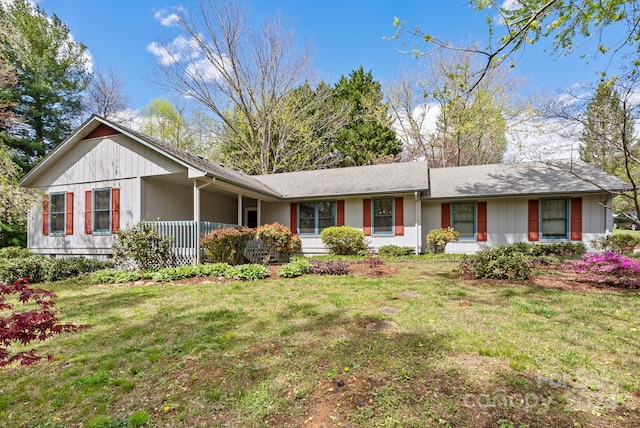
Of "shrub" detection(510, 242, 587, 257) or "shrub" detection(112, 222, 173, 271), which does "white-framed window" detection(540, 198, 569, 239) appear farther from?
"shrub" detection(112, 222, 173, 271)

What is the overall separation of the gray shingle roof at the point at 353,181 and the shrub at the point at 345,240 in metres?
1.61

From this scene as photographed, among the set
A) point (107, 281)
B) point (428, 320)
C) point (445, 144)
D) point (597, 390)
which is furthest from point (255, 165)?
point (597, 390)

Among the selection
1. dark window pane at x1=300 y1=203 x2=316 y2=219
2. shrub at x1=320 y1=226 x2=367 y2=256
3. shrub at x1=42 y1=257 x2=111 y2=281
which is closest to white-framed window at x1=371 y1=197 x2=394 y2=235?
shrub at x1=320 y1=226 x2=367 y2=256

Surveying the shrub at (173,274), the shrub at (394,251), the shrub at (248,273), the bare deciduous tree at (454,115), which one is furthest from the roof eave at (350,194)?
the bare deciduous tree at (454,115)

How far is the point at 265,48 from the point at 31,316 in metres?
21.9

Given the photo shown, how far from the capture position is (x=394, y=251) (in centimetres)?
1205

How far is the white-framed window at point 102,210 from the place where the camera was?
11.0m

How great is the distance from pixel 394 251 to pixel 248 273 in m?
6.18

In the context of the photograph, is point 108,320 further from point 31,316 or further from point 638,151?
point 638,151

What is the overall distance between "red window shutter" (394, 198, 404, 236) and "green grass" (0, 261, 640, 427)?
7.02 meters

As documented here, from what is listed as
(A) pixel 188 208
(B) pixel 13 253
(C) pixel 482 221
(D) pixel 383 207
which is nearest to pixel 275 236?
(A) pixel 188 208

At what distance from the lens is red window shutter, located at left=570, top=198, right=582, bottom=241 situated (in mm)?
11406

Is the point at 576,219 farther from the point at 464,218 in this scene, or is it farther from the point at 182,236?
the point at 182,236

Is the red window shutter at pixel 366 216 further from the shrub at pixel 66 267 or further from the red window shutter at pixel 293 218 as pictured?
the shrub at pixel 66 267
